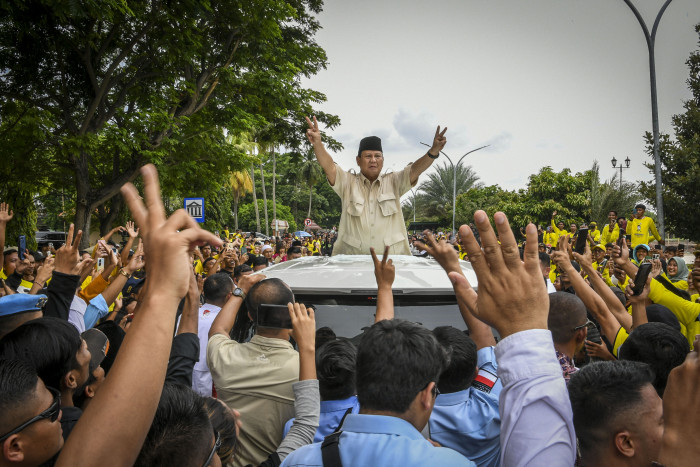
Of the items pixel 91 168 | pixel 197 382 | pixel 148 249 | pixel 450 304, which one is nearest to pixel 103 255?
pixel 197 382

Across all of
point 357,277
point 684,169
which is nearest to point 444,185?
point 684,169

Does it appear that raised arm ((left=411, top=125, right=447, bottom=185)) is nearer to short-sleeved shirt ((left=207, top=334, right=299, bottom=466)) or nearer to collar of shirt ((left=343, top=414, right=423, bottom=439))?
short-sleeved shirt ((left=207, top=334, right=299, bottom=466))

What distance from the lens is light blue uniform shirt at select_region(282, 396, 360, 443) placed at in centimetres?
215

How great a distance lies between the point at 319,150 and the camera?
13.8 ft

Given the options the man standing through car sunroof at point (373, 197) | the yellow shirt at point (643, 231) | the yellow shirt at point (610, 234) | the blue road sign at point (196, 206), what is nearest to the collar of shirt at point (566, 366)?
the man standing through car sunroof at point (373, 197)

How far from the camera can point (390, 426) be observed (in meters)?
1.37

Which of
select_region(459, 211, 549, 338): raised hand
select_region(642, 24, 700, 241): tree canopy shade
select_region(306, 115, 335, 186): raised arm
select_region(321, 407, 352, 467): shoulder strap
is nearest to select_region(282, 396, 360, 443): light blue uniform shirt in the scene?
select_region(321, 407, 352, 467): shoulder strap

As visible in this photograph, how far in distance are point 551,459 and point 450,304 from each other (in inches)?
69.0

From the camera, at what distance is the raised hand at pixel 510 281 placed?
4.36ft

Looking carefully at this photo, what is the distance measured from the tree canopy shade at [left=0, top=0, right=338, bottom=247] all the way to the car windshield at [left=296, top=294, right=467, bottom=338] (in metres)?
7.85

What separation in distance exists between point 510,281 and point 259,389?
1514mm

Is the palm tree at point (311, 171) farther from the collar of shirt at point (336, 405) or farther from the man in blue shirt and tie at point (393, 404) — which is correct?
the man in blue shirt and tie at point (393, 404)

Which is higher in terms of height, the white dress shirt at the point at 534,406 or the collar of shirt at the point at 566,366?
the white dress shirt at the point at 534,406

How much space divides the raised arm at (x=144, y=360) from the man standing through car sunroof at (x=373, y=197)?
127 inches
